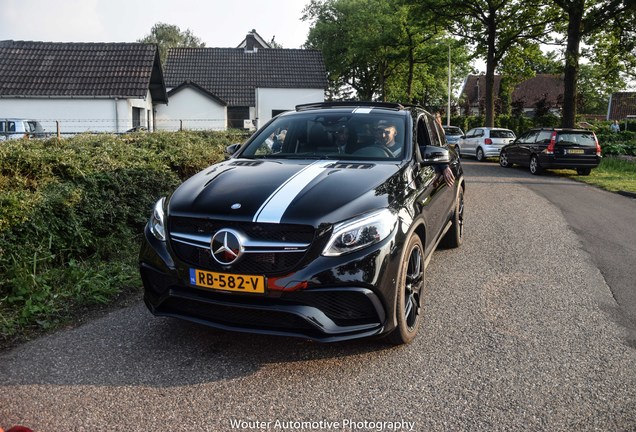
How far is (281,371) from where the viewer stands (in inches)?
137

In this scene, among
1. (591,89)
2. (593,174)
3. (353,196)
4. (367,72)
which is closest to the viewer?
(353,196)

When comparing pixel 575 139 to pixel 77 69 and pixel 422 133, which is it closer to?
pixel 422 133

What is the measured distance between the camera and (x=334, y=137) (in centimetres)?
491

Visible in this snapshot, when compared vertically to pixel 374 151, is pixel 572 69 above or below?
above

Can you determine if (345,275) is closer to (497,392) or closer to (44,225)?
(497,392)

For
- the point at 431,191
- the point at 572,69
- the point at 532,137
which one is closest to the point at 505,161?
the point at 532,137

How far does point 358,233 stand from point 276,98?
3755 centimetres

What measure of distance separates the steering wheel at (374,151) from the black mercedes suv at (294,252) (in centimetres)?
32

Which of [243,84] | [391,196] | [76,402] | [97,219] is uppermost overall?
Answer: [243,84]

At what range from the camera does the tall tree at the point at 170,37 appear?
273ft

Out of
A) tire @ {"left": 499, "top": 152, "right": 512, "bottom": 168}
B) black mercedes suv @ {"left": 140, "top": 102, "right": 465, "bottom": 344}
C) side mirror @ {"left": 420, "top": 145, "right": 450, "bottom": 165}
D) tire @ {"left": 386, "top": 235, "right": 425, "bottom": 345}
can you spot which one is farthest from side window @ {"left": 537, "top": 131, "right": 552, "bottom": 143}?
tire @ {"left": 386, "top": 235, "right": 425, "bottom": 345}

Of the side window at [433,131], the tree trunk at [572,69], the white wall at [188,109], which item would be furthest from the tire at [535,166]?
the white wall at [188,109]

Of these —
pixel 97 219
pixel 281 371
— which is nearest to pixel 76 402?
pixel 281 371

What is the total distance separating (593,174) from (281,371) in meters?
16.6
